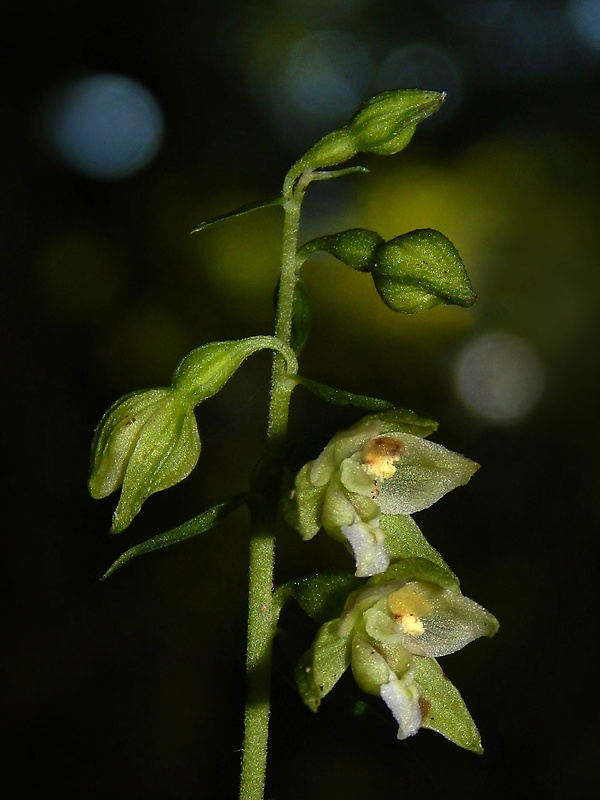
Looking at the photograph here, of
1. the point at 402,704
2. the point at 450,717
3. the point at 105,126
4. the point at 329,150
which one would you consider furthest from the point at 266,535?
the point at 105,126

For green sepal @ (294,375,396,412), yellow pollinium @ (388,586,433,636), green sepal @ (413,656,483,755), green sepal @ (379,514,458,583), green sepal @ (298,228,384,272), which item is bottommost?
A: green sepal @ (413,656,483,755)

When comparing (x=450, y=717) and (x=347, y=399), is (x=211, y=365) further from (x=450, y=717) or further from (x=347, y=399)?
(x=450, y=717)

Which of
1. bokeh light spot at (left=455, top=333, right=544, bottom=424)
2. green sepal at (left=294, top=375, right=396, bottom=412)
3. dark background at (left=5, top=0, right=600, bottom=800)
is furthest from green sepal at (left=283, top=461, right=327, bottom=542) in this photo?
bokeh light spot at (left=455, top=333, right=544, bottom=424)

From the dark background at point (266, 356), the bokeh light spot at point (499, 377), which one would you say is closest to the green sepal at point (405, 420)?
the dark background at point (266, 356)

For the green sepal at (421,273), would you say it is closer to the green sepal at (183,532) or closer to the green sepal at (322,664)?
the green sepal at (183,532)

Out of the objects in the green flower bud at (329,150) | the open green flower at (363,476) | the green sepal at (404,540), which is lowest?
the green sepal at (404,540)

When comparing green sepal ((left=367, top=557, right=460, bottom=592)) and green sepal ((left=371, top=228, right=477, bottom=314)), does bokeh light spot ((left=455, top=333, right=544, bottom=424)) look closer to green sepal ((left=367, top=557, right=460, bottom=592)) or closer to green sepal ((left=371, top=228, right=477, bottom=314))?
green sepal ((left=371, top=228, right=477, bottom=314))
